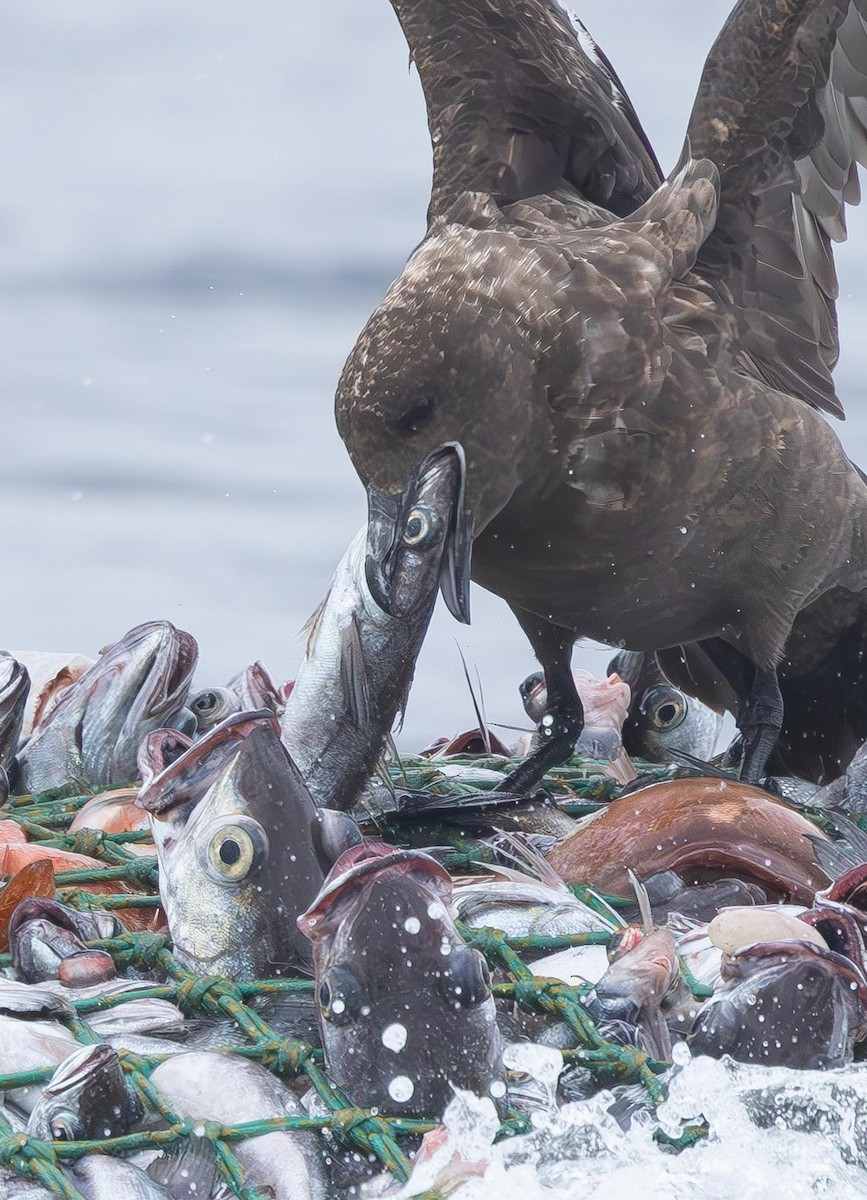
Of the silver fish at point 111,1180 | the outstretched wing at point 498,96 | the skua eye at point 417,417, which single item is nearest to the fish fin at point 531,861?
the skua eye at point 417,417

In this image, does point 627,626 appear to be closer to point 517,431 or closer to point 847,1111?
point 517,431

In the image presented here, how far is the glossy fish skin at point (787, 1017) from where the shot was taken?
225 cm

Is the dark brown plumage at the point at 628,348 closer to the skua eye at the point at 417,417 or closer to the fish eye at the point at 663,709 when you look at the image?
the skua eye at the point at 417,417

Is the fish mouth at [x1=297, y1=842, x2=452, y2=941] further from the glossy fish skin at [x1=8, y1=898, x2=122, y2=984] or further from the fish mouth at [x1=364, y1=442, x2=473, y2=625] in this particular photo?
the fish mouth at [x1=364, y1=442, x2=473, y2=625]

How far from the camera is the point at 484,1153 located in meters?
2.04

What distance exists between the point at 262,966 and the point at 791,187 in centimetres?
260

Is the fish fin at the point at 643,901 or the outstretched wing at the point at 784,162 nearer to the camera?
the fish fin at the point at 643,901

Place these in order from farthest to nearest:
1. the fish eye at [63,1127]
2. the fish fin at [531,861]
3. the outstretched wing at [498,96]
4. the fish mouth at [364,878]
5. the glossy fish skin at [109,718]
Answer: the glossy fish skin at [109,718] → the outstretched wing at [498,96] → the fish fin at [531,861] → the fish mouth at [364,878] → the fish eye at [63,1127]

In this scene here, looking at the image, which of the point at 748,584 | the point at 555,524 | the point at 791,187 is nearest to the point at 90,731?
the point at 555,524

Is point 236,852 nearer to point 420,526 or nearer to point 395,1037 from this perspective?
point 395,1037

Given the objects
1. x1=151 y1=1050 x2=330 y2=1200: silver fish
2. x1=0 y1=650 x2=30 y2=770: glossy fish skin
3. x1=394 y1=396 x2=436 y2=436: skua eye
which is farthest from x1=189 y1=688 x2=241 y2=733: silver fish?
x1=151 y1=1050 x2=330 y2=1200: silver fish

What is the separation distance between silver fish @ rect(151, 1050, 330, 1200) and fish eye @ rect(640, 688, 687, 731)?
327cm

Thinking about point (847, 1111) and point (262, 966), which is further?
point (262, 966)

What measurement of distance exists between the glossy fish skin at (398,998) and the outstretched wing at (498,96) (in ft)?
8.59
